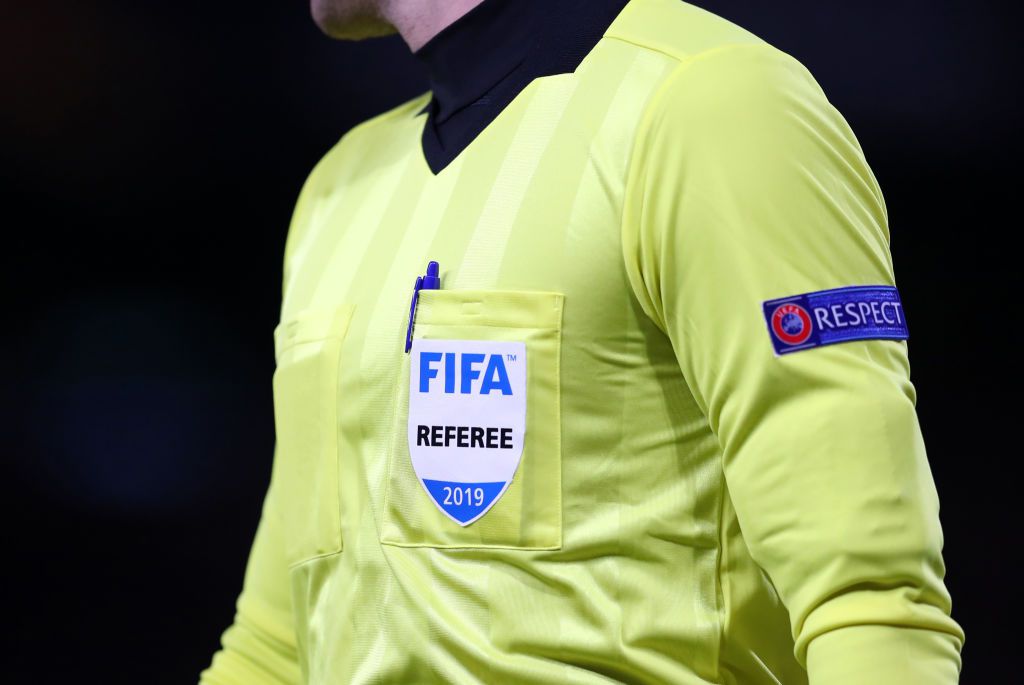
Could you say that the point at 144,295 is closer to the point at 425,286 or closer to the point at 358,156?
the point at 358,156

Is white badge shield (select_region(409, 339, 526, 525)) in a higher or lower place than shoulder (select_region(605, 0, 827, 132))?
lower

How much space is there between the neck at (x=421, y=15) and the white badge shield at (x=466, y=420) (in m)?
0.31

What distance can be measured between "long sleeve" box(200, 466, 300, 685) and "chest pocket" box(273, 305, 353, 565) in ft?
0.38

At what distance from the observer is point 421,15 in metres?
0.96

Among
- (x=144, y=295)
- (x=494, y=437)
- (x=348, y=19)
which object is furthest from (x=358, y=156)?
(x=144, y=295)

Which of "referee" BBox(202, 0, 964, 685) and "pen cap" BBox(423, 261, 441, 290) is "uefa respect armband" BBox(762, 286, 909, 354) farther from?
"pen cap" BBox(423, 261, 441, 290)

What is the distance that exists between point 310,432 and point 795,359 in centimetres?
40

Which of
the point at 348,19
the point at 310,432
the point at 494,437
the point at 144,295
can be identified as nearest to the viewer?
the point at 494,437

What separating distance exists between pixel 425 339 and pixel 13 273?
131cm

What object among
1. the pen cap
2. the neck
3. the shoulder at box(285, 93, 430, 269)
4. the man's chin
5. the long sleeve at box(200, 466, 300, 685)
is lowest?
the long sleeve at box(200, 466, 300, 685)

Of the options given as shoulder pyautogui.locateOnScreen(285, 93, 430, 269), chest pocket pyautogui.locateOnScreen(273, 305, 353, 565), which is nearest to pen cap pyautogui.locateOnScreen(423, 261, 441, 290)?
chest pocket pyautogui.locateOnScreen(273, 305, 353, 565)

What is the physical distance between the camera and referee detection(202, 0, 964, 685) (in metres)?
0.62

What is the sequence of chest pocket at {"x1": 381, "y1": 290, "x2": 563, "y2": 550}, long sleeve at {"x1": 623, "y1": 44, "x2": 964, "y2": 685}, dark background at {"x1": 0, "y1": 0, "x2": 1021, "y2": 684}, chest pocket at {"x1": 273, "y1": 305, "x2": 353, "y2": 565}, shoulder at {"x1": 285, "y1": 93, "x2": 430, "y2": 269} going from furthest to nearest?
dark background at {"x1": 0, "y1": 0, "x2": 1021, "y2": 684}, shoulder at {"x1": 285, "y1": 93, "x2": 430, "y2": 269}, chest pocket at {"x1": 273, "y1": 305, "x2": 353, "y2": 565}, chest pocket at {"x1": 381, "y1": 290, "x2": 563, "y2": 550}, long sleeve at {"x1": 623, "y1": 44, "x2": 964, "y2": 685}

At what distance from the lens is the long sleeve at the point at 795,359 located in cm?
61
